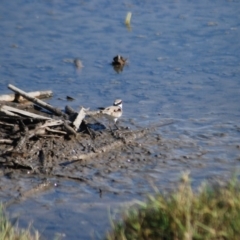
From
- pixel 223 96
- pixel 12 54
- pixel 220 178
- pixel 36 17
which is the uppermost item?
pixel 36 17

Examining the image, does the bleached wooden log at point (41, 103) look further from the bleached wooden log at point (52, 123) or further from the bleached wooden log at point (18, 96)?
the bleached wooden log at point (52, 123)

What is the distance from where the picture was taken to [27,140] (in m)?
7.36

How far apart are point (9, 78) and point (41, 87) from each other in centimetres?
49

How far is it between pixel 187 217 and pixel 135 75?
517cm

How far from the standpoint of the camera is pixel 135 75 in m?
9.59

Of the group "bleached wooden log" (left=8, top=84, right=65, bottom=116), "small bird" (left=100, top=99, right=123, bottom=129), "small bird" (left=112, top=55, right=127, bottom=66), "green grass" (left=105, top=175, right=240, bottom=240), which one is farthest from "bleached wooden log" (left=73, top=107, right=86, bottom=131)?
"green grass" (left=105, top=175, right=240, bottom=240)

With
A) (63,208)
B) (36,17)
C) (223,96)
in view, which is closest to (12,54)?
(36,17)

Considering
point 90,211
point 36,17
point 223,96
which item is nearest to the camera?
point 90,211

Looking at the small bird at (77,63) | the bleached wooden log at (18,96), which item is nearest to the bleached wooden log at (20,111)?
the bleached wooden log at (18,96)

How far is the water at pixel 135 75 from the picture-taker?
6531mm

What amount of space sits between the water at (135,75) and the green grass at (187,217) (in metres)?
1.05

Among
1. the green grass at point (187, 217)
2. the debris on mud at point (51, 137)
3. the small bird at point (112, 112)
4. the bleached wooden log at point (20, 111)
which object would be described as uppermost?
the small bird at point (112, 112)

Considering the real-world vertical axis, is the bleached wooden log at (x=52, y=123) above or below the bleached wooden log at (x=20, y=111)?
below

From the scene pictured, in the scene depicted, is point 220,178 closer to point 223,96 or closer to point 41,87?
point 223,96
